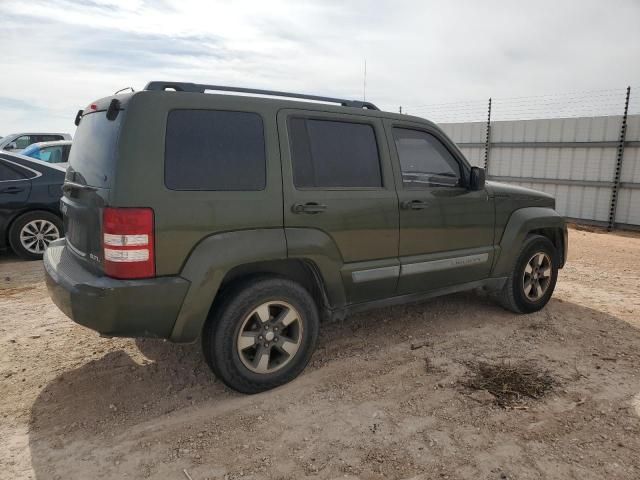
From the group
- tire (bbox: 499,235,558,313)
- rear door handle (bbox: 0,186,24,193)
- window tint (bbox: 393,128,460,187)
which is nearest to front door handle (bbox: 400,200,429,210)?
window tint (bbox: 393,128,460,187)

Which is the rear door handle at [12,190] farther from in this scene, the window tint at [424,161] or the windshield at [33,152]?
the window tint at [424,161]

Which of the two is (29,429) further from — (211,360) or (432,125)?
(432,125)

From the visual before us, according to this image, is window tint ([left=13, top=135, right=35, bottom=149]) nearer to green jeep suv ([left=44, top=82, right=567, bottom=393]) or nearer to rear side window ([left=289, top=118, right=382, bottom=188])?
green jeep suv ([left=44, top=82, right=567, bottom=393])

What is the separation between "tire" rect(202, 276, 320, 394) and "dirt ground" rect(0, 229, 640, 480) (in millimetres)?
152

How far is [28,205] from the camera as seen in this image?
6.46m

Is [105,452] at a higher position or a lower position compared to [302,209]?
lower

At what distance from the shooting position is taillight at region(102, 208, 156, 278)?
2.63 m

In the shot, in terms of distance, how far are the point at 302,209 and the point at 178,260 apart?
86 centimetres

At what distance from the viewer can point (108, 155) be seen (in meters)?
2.77

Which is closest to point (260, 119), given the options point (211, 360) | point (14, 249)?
point (211, 360)

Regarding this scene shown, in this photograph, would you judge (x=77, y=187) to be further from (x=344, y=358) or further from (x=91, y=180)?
(x=344, y=358)

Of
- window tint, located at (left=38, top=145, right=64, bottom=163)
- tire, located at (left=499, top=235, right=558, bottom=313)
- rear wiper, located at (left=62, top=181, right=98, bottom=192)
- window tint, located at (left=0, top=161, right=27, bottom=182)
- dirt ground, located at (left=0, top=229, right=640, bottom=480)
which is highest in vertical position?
window tint, located at (left=38, top=145, right=64, bottom=163)

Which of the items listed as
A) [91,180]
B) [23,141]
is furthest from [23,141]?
[91,180]

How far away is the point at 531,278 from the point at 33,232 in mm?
6299
